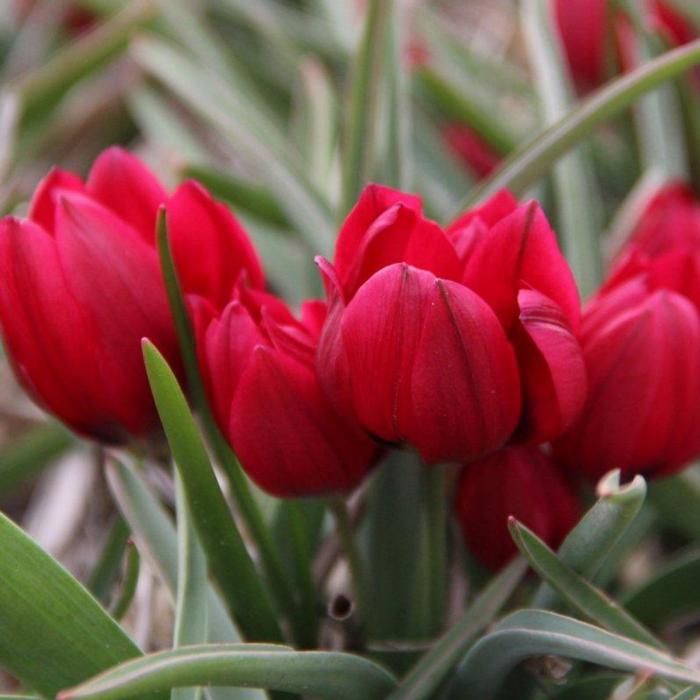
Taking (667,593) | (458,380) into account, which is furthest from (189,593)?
(667,593)

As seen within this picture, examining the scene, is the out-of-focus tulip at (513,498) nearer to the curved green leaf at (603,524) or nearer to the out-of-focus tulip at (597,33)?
the curved green leaf at (603,524)

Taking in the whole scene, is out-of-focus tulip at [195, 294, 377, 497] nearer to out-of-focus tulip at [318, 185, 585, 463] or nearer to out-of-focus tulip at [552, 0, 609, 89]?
out-of-focus tulip at [318, 185, 585, 463]

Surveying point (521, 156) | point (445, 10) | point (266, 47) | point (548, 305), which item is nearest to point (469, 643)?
point (548, 305)

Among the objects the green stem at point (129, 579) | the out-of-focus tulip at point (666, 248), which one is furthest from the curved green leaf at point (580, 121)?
the green stem at point (129, 579)

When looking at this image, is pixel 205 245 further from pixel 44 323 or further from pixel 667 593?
pixel 667 593

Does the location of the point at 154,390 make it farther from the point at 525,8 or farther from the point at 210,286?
the point at 525,8

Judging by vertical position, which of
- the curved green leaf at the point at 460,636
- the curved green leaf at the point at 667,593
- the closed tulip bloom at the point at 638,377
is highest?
the closed tulip bloom at the point at 638,377
